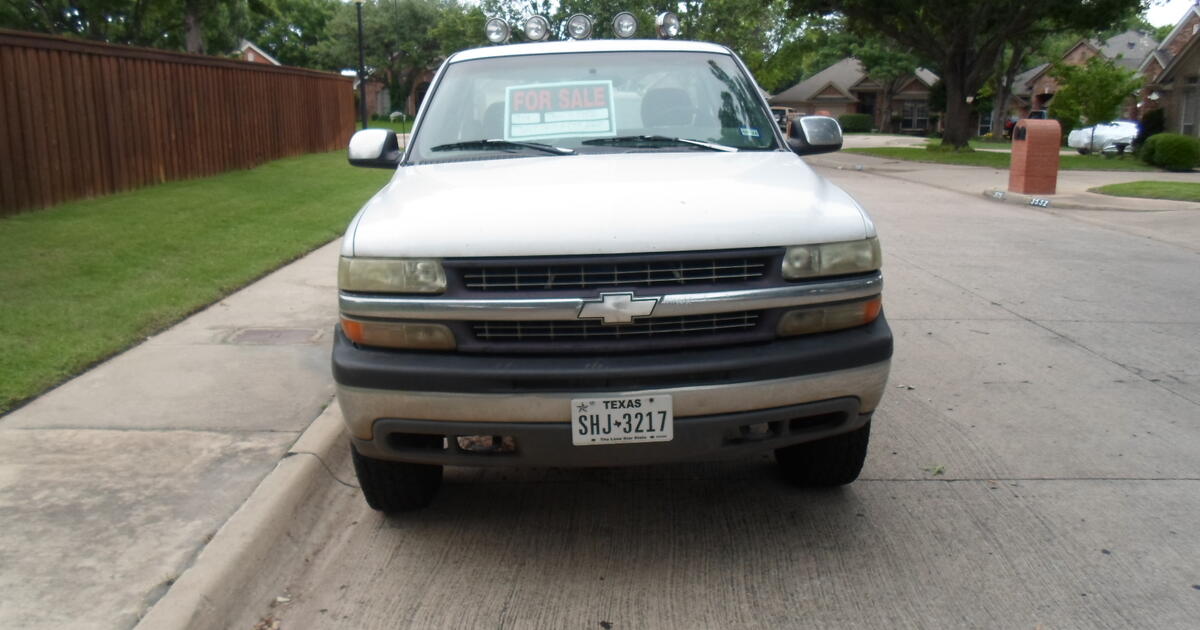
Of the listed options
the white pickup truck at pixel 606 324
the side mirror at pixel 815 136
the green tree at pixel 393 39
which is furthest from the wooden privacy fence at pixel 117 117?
the green tree at pixel 393 39

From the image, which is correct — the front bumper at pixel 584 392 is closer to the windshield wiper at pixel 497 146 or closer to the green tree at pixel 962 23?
the windshield wiper at pixel 497 146

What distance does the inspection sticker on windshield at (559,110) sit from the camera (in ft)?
15.8

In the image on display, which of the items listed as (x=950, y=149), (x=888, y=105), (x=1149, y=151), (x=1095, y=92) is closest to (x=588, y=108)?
(x=1149, y=151)

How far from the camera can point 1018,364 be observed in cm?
651

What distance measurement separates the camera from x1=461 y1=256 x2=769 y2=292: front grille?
3436 mm

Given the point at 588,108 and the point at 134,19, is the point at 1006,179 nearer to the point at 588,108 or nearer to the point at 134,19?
the point at 588,108

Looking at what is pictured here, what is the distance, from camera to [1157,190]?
16.9 metres

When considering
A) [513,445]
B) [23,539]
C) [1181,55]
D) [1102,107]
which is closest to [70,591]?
[23,539]

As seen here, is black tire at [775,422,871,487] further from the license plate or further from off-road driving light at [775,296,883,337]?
the license plate

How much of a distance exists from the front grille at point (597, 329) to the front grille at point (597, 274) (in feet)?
0.39

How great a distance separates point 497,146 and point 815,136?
1.59 m

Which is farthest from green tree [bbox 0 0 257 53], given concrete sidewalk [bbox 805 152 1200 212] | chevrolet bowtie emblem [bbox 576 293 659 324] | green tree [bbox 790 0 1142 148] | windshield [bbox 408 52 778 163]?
chevrolet bowtie emblem [bbox 576 293 659 324]

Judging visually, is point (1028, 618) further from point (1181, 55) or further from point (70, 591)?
point (1181, 55)

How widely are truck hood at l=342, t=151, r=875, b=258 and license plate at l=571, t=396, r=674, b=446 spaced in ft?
1.60
